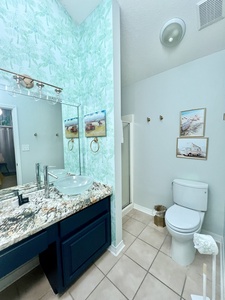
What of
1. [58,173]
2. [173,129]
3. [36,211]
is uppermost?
[173,129]

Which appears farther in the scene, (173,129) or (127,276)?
(173,129)

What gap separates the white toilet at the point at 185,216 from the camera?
1.28 metres

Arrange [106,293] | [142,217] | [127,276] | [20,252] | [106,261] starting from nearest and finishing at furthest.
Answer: [20,252], [106,293], [127,276], [106,261], [142,217]

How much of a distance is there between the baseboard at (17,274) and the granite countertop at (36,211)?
75 centimetres

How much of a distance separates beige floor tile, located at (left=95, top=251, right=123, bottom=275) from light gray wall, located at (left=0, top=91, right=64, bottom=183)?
1152 mm

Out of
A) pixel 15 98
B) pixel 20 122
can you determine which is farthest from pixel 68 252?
pixel 15 98

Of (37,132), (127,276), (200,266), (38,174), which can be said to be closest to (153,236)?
(200,266)

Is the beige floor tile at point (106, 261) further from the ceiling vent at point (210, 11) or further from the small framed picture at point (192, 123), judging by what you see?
the ceiling vent at point (210, 11)

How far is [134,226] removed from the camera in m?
1.92

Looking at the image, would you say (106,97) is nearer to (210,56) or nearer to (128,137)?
(128,137)

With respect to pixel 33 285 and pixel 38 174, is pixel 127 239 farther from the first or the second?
pixel 38 174

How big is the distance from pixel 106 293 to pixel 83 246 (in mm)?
421

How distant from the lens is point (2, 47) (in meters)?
1.07

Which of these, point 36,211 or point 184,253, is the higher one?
point 36,211
